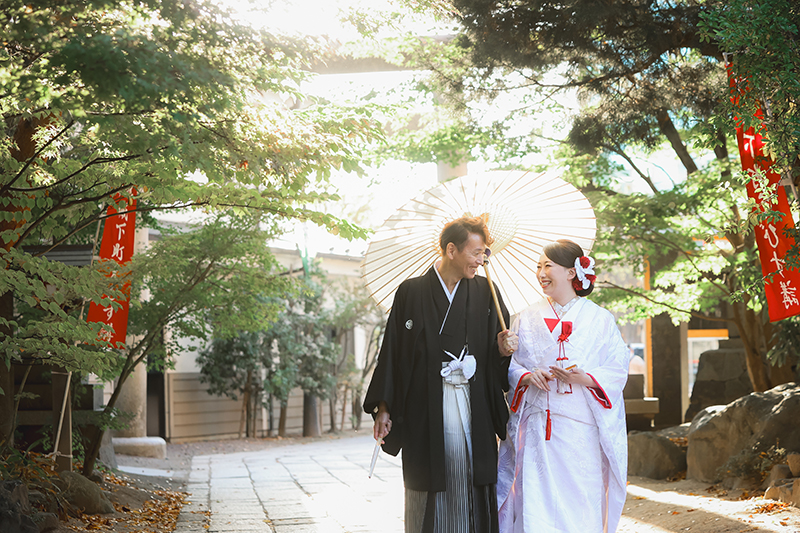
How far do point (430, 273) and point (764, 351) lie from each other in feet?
25.0

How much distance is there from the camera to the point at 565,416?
126 inches

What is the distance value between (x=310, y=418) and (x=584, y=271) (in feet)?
38.8

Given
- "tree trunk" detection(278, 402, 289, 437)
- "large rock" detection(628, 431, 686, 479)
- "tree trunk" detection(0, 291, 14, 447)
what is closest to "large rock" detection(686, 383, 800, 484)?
"large rock" detection(628, 431, 686, 479)

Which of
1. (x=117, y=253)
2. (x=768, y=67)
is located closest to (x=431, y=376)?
(x=768, y=67)

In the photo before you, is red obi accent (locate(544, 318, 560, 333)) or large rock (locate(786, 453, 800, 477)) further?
large rock (locate(786, 453, 800, 477))

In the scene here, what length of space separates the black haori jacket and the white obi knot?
0.02m

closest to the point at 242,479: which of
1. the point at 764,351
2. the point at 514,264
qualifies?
the point at 514,264

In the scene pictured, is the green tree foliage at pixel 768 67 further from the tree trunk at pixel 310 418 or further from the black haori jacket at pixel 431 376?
the tree trunk at pixel 310 418

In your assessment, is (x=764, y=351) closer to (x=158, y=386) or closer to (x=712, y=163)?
(x=712, y=163)

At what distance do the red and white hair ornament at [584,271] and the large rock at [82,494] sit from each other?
4.42 metres

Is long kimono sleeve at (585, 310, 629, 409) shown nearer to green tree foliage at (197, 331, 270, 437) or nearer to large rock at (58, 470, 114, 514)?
large rock at (58, 470, 114, 514)

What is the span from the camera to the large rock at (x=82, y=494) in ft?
18.4

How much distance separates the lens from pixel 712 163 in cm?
708

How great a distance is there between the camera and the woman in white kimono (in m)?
3.17
